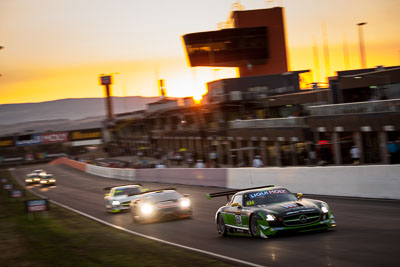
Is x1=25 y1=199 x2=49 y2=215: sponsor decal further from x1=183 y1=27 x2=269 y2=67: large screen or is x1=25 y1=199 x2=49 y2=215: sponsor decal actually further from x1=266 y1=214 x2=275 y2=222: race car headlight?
x1=183 y1=27 x2=269 y2=67: large screen

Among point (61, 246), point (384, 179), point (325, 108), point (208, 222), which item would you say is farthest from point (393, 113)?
point (61, 246)

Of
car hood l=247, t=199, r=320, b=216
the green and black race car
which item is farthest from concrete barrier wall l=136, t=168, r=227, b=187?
car hood l=247, t=199, r=320, b=216

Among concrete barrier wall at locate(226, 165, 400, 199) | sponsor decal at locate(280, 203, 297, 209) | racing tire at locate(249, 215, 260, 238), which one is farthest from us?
concrete barrier wall at locate(226, 165, 400, 199)

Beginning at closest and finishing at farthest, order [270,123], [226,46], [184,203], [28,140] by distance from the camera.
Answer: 1. [184,203]
2. [270,123]
3. [226,46]
4. [28,140]

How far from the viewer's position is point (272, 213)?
12352 millimetres

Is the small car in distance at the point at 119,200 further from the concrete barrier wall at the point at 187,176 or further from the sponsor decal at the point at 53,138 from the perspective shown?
the sponsor decal at the point at 53,138

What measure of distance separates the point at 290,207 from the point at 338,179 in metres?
9.61

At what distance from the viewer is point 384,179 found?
18875 millimetres

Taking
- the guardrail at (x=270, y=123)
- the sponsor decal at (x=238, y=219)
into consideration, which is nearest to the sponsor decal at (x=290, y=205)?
the sponsor decal at (x=238, y=219)

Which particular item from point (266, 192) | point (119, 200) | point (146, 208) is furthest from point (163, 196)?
point (266, 192)

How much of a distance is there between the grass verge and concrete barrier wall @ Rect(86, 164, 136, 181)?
31.8m

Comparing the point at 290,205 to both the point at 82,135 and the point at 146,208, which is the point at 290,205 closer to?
the point at 146,208

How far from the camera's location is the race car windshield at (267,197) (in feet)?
43.9

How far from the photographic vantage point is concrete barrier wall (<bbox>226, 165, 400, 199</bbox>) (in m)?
18.7
